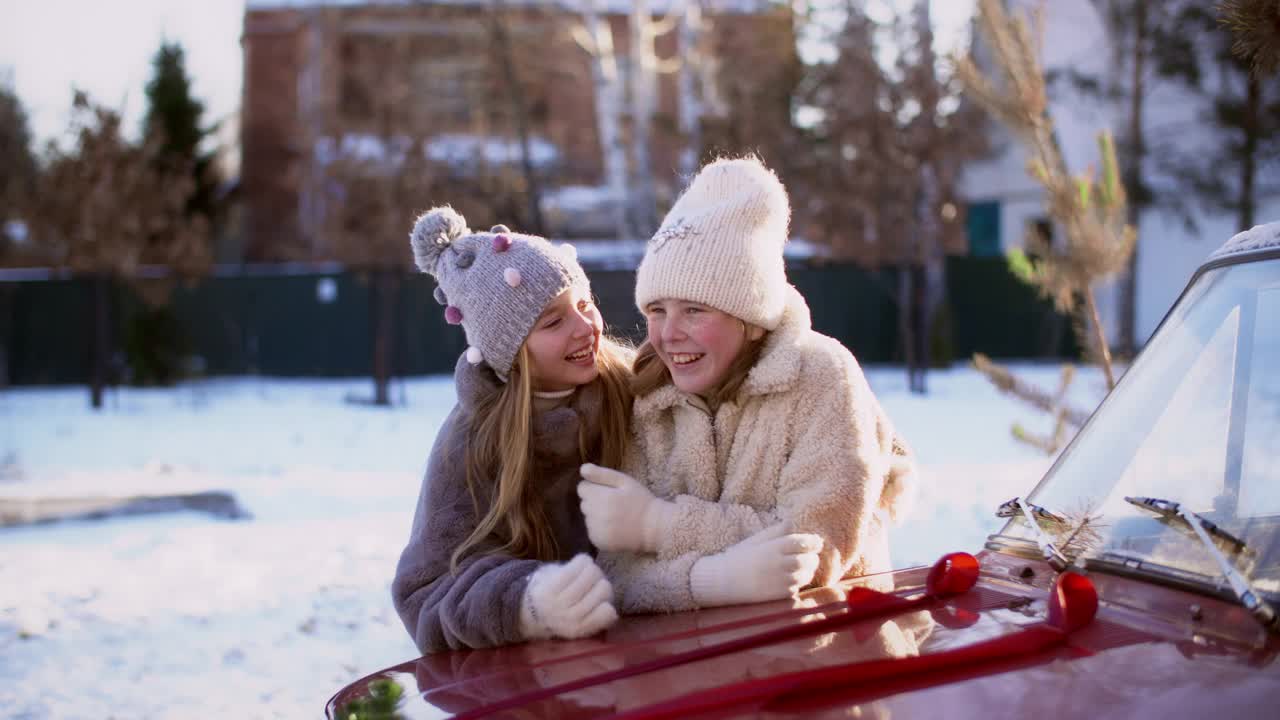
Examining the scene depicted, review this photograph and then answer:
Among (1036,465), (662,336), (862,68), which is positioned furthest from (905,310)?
(662,336)

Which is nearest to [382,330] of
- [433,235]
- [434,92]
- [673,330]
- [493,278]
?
[434,92]

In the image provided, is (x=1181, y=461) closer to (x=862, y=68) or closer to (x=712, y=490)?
(x=712, y=490)

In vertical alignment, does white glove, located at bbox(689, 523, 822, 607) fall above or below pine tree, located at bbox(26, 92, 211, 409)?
below

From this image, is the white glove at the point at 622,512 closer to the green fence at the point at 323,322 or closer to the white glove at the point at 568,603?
the white glove at the point at 568,603

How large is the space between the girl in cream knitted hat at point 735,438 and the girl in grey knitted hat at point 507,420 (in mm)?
147

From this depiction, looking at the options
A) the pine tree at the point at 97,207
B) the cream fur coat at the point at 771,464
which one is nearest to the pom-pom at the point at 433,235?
the cream fur coat at the point at 771,464

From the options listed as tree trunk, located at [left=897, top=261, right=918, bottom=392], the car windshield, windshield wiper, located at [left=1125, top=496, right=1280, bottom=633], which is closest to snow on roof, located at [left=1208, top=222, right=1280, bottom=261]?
the car windshield

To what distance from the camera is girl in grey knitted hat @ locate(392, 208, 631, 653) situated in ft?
8.87

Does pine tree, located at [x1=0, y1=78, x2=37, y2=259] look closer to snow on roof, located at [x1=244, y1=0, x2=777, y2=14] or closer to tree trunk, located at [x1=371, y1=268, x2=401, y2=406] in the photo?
snow on roof, located at [x1=244, y1=0, x2=777, y2=14]

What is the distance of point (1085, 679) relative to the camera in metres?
1.78

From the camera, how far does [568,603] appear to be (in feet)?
7.70

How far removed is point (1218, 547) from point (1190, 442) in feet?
1.11

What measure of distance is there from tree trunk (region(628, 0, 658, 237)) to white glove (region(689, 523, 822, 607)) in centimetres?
1757

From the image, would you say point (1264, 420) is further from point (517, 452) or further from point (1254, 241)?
point (517, 452)
